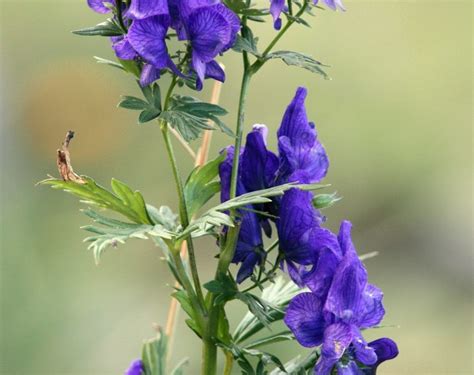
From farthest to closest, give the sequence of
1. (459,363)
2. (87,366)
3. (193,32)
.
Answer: (459,363)
(87,366)
(193,32)

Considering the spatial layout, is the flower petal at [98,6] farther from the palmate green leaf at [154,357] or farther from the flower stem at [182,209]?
the palmate green leaf at [154,357]

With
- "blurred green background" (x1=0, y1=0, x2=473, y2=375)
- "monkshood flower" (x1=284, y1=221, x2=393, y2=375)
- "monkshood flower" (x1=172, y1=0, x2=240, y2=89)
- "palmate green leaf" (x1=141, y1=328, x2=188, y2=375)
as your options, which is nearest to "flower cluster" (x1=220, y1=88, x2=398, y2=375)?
"monkshood flower" (x1=284, y1=221, x2=393, y2=375)

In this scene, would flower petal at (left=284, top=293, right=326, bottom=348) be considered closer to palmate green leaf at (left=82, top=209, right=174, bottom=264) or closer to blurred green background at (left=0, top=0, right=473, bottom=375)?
palmate green leaf at (left=82, top=209, right=174, bottom=264)

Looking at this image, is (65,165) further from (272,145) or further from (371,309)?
(272,145)

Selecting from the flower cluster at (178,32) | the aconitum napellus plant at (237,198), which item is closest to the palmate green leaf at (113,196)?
the aconitum napellus plant at (237,198)

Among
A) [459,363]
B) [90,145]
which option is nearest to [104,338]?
[90,145]

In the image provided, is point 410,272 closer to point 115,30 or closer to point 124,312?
point 124,312

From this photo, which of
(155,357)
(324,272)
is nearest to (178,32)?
(324,272)

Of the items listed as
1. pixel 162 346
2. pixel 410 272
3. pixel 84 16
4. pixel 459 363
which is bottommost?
pixel 459 363
